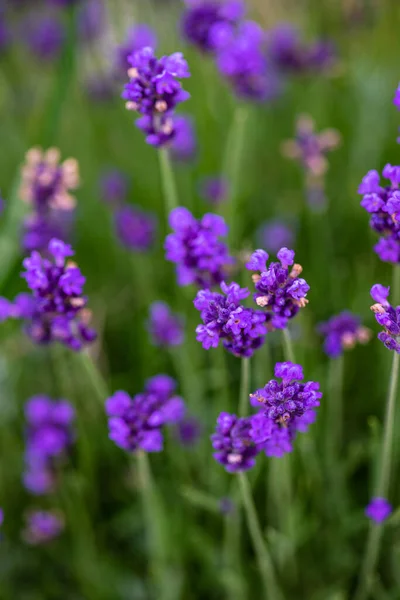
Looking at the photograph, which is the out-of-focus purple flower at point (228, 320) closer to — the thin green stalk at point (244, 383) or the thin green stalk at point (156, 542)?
the thin green stalk at point (244, 383)

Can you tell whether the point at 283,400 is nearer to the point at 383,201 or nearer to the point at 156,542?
the point at 383,201

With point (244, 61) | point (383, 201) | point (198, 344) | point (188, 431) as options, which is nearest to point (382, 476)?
point (383, 201)

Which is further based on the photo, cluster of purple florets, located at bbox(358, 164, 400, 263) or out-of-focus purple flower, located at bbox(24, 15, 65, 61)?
out-of-focus purple flower, located at bbox(24, 15, 65, 61)

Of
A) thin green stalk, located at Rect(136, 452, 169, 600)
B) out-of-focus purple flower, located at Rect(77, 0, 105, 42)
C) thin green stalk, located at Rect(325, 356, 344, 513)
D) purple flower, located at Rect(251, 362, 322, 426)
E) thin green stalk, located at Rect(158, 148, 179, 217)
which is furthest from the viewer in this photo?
out-of-focus purple flower, located at Rect(77, 0, 105, 42)

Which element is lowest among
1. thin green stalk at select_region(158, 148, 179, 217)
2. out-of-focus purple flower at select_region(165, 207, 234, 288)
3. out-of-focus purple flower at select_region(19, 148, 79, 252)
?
out-of-focus purple flower at select_region(165, 207, 234, 288)

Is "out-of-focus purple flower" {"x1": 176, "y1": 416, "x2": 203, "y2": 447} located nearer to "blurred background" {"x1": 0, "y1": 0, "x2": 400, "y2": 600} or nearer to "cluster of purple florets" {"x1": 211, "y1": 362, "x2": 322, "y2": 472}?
"blurred background" {"x1": 0, "y1": 0, "x2": 400, "y2": 600}

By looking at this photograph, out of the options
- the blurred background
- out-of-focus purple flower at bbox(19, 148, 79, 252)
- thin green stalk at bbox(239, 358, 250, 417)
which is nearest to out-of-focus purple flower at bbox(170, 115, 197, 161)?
the blurred background

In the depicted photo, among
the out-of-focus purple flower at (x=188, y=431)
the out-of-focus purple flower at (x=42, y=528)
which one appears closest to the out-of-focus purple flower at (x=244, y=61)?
the out-of-focus purple flower at (x=188, y=431)
